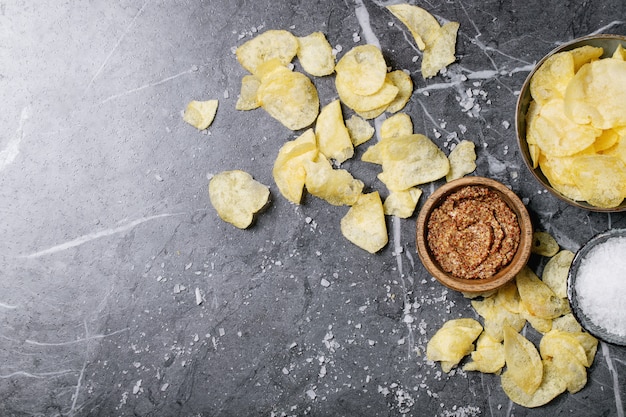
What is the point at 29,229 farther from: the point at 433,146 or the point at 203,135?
the point at 433,146

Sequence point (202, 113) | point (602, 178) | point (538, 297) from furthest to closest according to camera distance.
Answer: point (202, 113), point (538, 297), point (602, 178)

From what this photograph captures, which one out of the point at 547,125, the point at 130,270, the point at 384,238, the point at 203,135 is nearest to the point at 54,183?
the point at 130,270

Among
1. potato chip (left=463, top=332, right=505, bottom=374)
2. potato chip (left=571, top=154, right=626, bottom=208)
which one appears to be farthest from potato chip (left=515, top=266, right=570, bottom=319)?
potato chip (left=571, top=154, right=626, bottom=208)

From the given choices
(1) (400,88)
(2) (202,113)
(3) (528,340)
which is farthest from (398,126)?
(3) (528,340)

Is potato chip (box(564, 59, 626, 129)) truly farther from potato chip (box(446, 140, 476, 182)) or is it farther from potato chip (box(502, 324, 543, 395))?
potato chip (box(502, 324, 543, 395))

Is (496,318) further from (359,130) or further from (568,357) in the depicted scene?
(359,130)

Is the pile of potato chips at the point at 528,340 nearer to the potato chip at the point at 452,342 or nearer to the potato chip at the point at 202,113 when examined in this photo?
the potato chip at the point at 452,342
